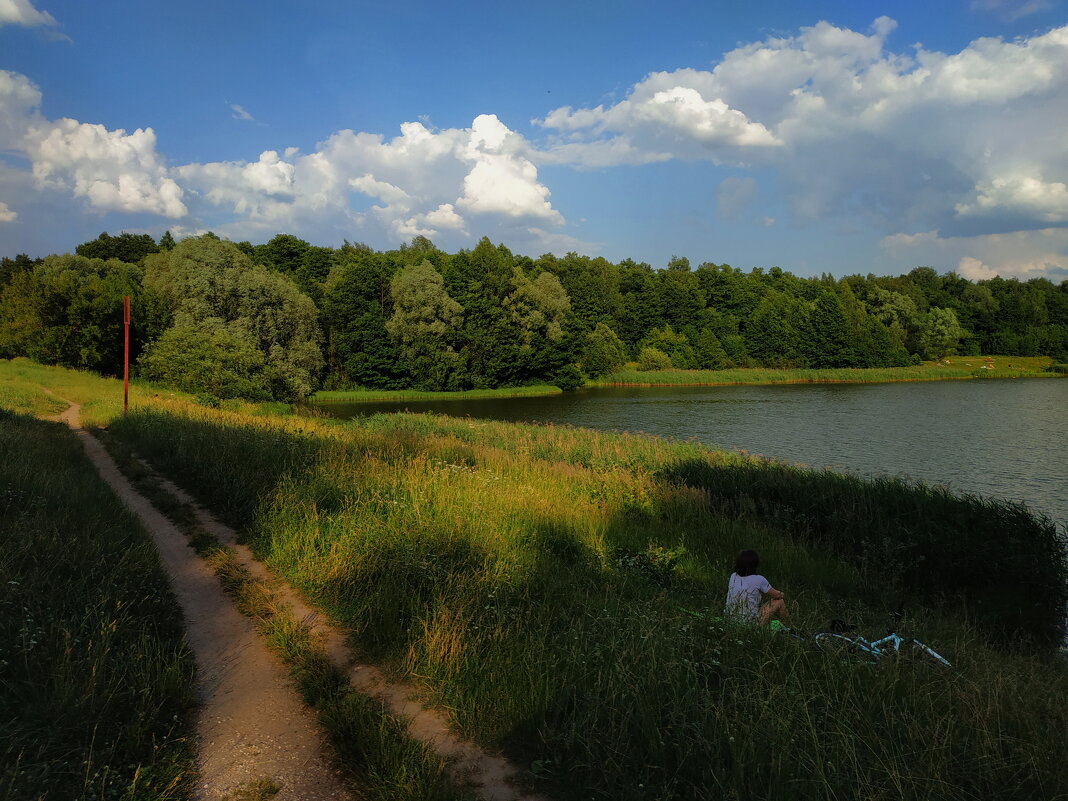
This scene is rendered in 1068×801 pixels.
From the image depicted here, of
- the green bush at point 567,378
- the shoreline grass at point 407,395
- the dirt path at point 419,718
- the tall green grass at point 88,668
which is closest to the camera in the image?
the tall green grass at point 88,668

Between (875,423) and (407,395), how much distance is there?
39.2 meters

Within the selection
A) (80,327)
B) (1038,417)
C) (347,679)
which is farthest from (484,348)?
(347,679)

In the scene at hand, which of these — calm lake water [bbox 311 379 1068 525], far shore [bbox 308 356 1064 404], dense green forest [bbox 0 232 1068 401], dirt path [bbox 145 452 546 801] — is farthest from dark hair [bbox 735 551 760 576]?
far shore [bbox 308 356 1064 404]

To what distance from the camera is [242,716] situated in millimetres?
4094

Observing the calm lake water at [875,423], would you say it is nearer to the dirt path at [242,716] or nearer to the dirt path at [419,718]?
the dirt path at [419,718]

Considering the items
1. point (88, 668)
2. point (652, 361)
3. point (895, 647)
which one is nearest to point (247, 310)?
point (652, 361)

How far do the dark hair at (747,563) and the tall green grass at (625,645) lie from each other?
65cm

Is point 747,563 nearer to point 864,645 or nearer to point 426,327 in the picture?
point 864,645

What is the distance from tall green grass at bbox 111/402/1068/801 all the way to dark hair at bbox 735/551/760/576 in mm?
655

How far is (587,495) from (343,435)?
7.32 metres

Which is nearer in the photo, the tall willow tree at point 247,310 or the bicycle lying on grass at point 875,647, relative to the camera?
the bicycle lying on grass at point 875,647

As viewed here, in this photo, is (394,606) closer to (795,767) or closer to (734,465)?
(795,767)

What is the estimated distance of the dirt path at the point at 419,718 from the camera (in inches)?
137

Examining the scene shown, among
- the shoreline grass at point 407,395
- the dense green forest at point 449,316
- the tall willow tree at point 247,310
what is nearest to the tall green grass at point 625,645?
the dense green forest at point 449,316
